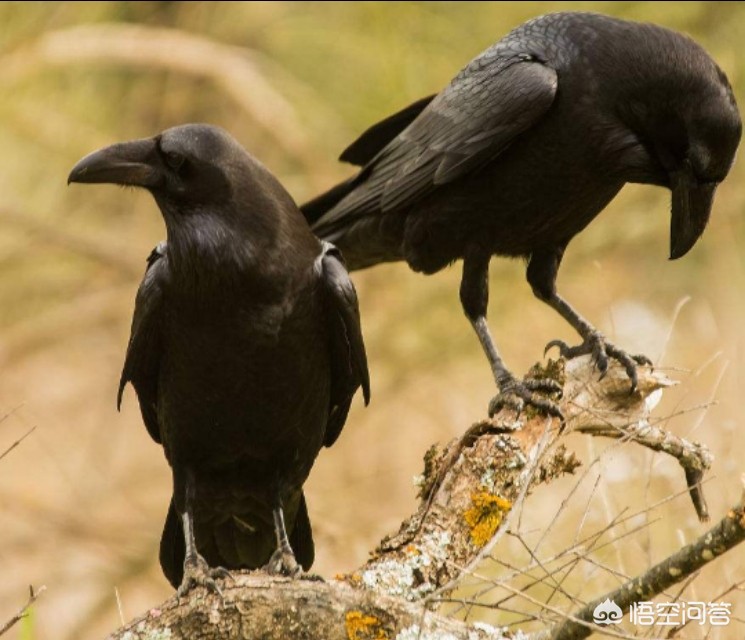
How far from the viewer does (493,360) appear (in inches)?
199

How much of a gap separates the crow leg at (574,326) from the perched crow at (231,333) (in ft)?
3.01

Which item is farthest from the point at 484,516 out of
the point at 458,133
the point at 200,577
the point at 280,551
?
the point at 458,133

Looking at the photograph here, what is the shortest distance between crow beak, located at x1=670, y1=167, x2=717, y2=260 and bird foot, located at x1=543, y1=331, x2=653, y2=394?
43 cm

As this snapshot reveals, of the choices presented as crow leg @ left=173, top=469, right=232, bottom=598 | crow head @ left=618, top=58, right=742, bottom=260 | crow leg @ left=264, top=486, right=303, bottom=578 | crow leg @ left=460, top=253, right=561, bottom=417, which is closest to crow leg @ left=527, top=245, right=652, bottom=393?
crow leg @ left=460, top=253, right=561, bottom=417

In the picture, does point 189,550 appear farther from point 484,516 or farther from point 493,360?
point 493,360

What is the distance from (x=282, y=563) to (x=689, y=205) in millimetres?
1825

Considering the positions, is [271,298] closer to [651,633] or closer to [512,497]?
[512,497]

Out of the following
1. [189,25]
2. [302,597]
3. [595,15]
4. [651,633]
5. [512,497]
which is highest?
[189,25]

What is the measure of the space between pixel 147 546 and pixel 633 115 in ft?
11.9

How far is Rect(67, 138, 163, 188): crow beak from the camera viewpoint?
159 inches

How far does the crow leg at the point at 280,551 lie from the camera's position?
430 cm

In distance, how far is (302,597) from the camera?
3.41m

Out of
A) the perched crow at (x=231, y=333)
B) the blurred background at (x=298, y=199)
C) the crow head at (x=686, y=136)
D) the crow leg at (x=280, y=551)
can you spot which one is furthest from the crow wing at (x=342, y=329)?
the blurred background at (x=298, y=199)

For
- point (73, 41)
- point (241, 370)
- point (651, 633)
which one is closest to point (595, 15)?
point (241, 370)
